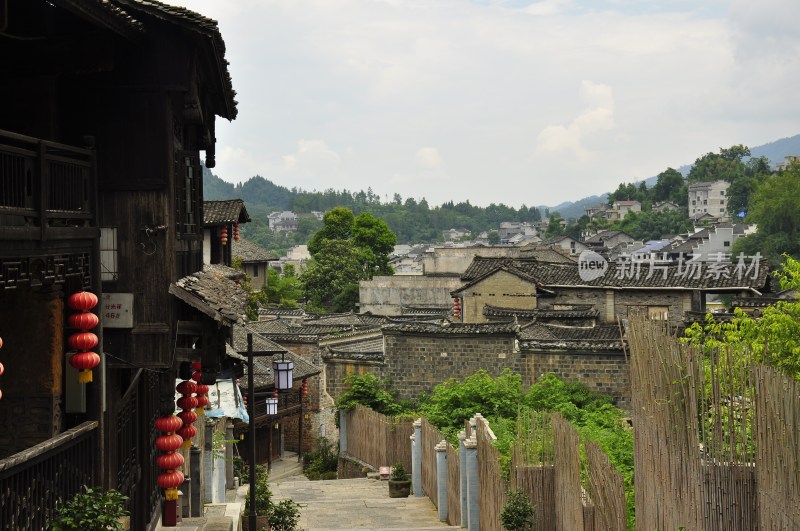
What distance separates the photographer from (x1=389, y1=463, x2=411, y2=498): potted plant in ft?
82.0

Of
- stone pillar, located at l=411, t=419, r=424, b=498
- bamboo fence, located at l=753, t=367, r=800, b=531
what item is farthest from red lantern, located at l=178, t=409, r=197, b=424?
stone pillar, located at l=411, t=419, r=424, b=498

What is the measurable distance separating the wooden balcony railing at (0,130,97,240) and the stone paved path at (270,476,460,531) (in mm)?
11832

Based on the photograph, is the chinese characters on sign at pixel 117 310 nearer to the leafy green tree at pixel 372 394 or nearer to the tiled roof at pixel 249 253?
the leafy green tree at pixel 372 394

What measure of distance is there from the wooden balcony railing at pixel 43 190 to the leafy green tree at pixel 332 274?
210 ft

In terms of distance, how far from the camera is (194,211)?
38.7ft

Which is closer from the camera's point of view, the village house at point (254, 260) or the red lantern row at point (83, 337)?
the red lantern row at point (83, 337)

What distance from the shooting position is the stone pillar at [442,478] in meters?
20.5

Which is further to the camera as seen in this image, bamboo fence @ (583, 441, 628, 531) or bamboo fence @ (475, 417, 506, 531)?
bamboo fence @ (475, 417, 506, 531)

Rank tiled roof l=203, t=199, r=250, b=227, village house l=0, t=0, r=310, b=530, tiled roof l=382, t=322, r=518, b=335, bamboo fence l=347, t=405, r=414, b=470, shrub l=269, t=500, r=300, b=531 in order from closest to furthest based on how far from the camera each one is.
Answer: village house l=0, t=0, r=310, b=530, shrub l=269, t=500, r=300, b=531, bamboo fence l=347, t=405, r=414, b=470, tiled roof l=203, t=199, r=250, b=227, tiled roof l=382, t=322, r=518, b=335

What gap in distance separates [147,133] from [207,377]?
3.00 meters

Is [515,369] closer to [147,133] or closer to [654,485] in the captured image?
[654,485]

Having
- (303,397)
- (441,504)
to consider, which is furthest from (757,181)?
(441,504)

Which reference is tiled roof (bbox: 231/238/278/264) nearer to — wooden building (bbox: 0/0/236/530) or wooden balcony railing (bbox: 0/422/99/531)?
wooden building (bbox: 0/0/236/530)

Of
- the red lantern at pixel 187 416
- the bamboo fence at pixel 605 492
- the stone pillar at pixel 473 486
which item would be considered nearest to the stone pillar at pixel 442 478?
the stone pillar at pixel 473 486
